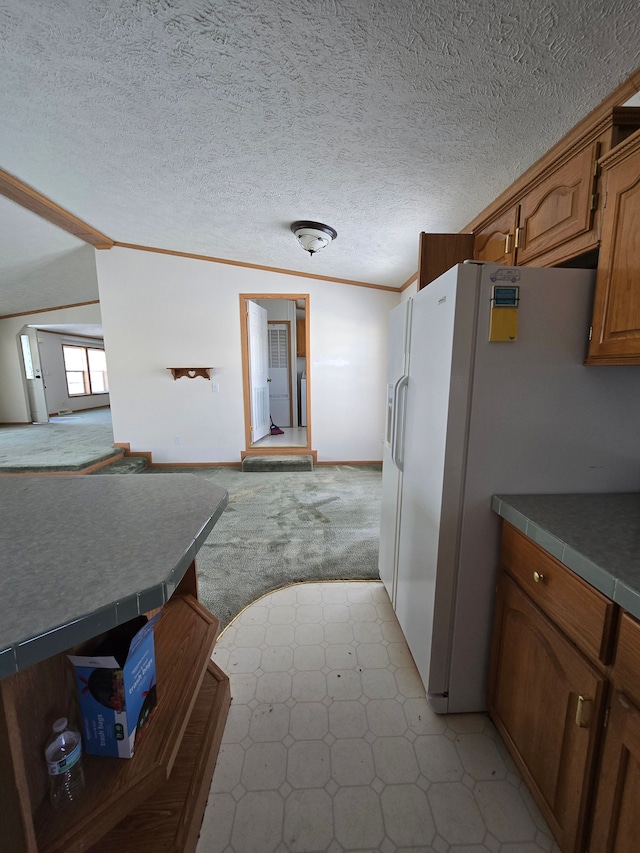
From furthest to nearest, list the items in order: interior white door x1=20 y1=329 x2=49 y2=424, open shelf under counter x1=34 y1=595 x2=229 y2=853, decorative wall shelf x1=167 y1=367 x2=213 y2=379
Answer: interior white door x1=20 y1=329 x2=49 y2=424
decorative wall shelf x1=167 y1=367 x2=213 y2=379
open shelf under counter x1=34 y1=595 x2=229 y2=853

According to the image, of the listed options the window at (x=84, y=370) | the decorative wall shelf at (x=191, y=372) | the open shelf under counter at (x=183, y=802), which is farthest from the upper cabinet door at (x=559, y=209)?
the window at (x=84, y=370)

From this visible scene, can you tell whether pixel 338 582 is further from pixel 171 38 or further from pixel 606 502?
pixel 171 38

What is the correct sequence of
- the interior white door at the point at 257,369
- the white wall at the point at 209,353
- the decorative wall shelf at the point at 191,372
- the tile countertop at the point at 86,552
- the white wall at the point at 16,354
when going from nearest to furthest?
the tile countertop at the point at 86,552
the white wall at the point at 209,353
the decorative wall shelf at the point at 191,372
the interior white door at the point at 257,369
the white wall at the point at 16,354

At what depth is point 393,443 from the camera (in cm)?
163

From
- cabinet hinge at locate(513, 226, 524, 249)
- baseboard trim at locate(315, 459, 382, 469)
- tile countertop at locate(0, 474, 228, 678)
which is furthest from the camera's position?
baseboard trim at locate(315, 459, 382, 469)

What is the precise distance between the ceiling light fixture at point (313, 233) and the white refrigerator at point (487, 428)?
176 centimetres

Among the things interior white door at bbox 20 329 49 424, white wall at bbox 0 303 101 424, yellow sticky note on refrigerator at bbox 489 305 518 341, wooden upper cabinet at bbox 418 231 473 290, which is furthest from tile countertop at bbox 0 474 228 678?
interior white door at bbox 20 329 49 424

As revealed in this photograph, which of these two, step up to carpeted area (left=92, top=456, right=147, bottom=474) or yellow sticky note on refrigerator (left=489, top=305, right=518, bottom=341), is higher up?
yellow sticky note on refrigerator (left=489, top=305, right=518, bottom=341)

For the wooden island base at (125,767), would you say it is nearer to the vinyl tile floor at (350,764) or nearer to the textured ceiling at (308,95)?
the vinyl tile floor at (350,764)

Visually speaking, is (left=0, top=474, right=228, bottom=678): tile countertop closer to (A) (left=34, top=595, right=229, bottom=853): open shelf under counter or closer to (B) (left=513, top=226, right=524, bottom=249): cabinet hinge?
(A) (left=34, top=595, right=229, bottom=853): open shelf under counter

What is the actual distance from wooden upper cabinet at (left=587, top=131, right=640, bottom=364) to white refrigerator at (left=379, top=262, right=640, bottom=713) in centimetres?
6

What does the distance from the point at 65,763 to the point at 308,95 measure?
223cm

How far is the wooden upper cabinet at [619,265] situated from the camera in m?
0.94

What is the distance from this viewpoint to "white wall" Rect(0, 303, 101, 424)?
6.13 metres
